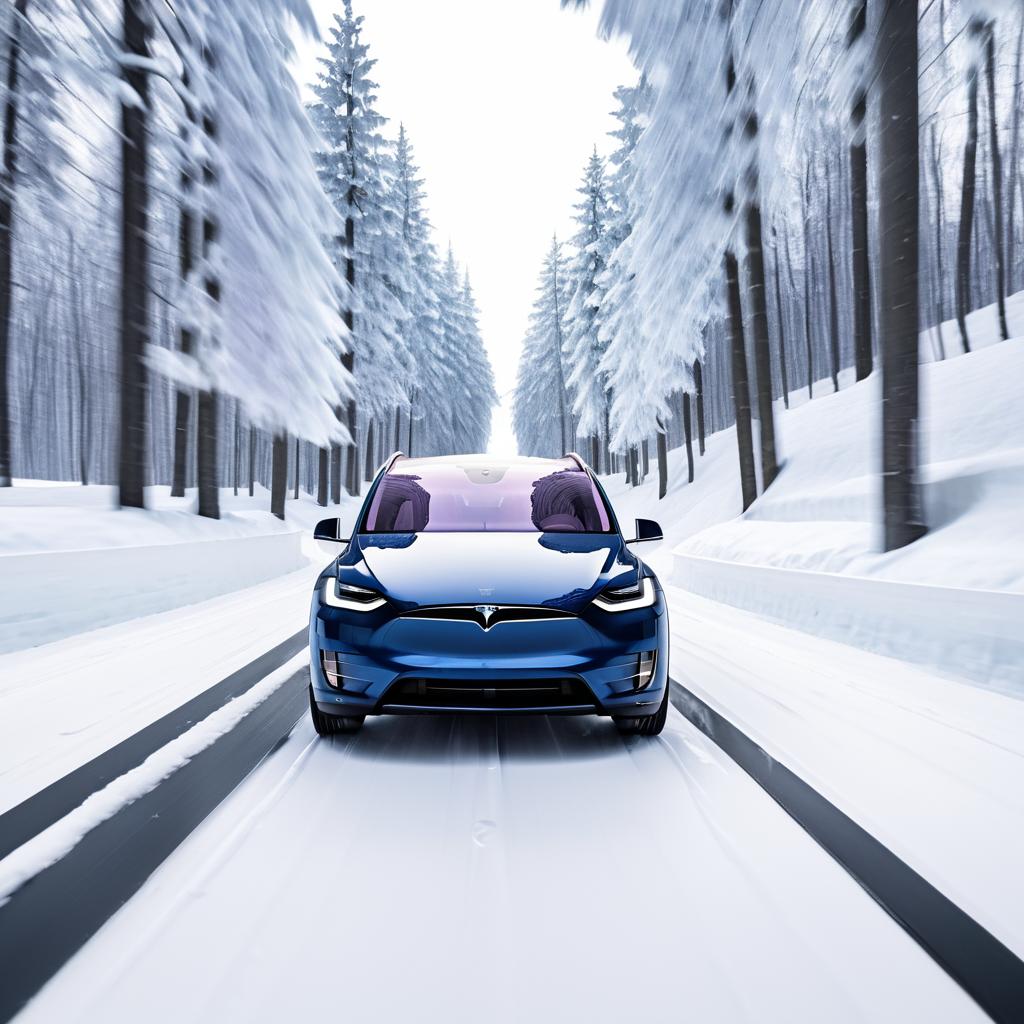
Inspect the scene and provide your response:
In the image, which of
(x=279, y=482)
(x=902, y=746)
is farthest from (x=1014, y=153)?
(x=902, y=746)

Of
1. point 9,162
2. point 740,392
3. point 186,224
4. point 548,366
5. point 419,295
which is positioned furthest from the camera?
point 548,366

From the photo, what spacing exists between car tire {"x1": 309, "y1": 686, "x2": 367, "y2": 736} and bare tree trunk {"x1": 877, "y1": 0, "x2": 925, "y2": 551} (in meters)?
6.59

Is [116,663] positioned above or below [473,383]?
below

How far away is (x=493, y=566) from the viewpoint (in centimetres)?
417

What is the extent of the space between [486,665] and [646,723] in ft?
3.52

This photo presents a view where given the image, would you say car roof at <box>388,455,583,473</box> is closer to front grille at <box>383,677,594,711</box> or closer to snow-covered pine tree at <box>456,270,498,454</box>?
front grille at <box>383,677,594,711</box>

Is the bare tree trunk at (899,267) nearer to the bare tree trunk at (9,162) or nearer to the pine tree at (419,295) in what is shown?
the bare tree trunk at (9,162)

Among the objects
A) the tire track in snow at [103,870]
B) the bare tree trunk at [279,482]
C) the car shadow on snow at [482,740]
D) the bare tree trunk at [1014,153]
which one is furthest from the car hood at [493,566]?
the bare tree trunk at [279,482]

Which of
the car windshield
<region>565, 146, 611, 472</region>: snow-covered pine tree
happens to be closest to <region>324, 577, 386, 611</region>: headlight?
the car windshield

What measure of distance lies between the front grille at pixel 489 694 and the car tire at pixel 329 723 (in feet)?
1.77

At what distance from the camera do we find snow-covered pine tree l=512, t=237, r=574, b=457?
56.1 metres

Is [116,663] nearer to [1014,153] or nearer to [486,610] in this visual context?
[486,610]

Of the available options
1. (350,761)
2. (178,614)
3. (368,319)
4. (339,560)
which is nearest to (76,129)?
(178,614)

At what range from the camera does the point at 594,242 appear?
38344mm
